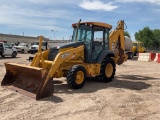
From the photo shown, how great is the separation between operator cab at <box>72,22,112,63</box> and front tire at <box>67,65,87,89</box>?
1.18m

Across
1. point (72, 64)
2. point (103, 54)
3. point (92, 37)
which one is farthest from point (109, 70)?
point (72, 64)

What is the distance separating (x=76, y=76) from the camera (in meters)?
8.93

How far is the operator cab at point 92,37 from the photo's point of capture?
1023 cm

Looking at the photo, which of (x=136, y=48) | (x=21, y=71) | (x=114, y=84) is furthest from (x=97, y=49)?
(x=136, y=48)

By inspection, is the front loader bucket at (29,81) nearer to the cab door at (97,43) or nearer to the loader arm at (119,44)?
the cab door at (97,43)

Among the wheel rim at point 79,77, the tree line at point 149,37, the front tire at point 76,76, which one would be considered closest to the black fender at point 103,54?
the front tire at point 76,76

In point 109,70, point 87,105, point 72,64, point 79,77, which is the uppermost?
point 72,64

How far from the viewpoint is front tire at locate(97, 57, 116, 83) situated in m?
10.6

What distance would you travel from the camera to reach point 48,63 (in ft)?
30.9

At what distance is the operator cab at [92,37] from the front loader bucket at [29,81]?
2.63m

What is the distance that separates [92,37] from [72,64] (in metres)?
1.41

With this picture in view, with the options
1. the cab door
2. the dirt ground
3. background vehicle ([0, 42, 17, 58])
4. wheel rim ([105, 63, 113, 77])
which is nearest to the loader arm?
wheel rim ([105, 63, 113, 77])

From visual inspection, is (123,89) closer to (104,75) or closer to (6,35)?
(104,75)

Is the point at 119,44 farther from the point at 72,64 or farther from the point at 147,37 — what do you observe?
the point at 147,37
